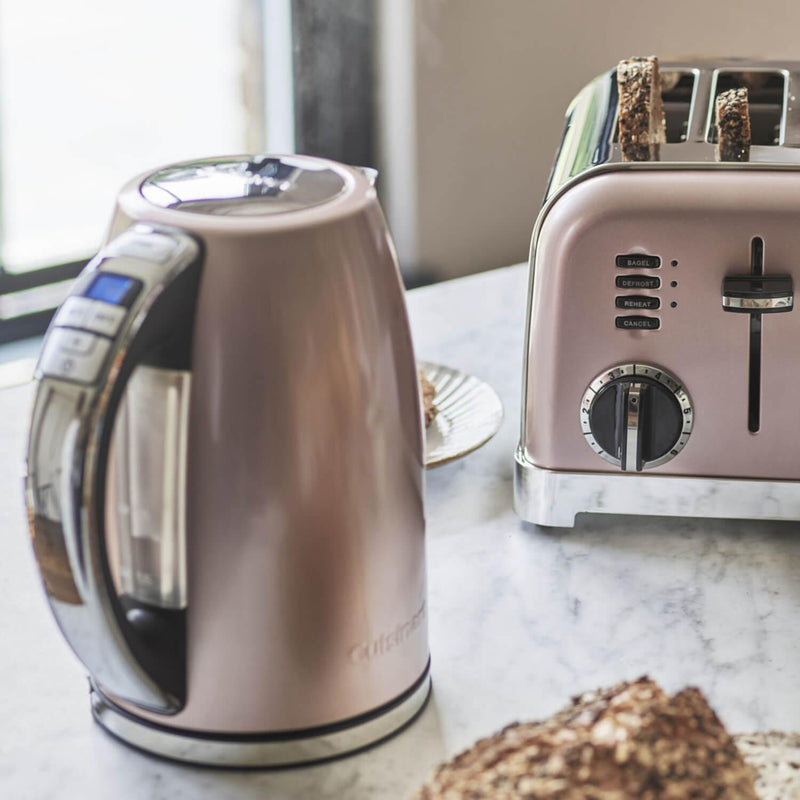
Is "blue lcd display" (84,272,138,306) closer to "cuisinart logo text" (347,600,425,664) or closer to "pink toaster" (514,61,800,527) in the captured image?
"cuisinart logo text" (347,600,425,664)

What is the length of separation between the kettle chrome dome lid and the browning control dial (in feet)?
0.78

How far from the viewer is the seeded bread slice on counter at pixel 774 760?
47cm

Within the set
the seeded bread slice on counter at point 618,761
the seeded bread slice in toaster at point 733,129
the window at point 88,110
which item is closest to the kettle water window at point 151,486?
the seeded bread slice on counter at point 618,761

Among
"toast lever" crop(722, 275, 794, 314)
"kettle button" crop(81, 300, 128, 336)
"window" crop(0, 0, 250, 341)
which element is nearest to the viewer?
"kettle button" crop(81, 300, 128, 336)

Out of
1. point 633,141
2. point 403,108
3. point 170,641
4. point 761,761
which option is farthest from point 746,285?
point 403,108

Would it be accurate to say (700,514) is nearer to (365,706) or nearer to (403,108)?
(365,706)

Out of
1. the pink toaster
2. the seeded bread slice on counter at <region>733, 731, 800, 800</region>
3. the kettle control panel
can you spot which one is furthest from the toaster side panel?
the kettle control panel

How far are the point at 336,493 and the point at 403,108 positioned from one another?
1.38 meters

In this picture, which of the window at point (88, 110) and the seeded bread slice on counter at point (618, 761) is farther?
the window at point (88, 110)

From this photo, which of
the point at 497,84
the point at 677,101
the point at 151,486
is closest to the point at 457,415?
the point at 677,101

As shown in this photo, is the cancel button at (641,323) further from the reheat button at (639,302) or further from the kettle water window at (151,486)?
the kettle water window at (151,486)

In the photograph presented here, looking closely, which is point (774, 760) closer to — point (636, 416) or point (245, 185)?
point (636, 416)

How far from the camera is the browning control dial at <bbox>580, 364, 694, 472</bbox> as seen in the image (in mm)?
646

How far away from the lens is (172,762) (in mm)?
490
